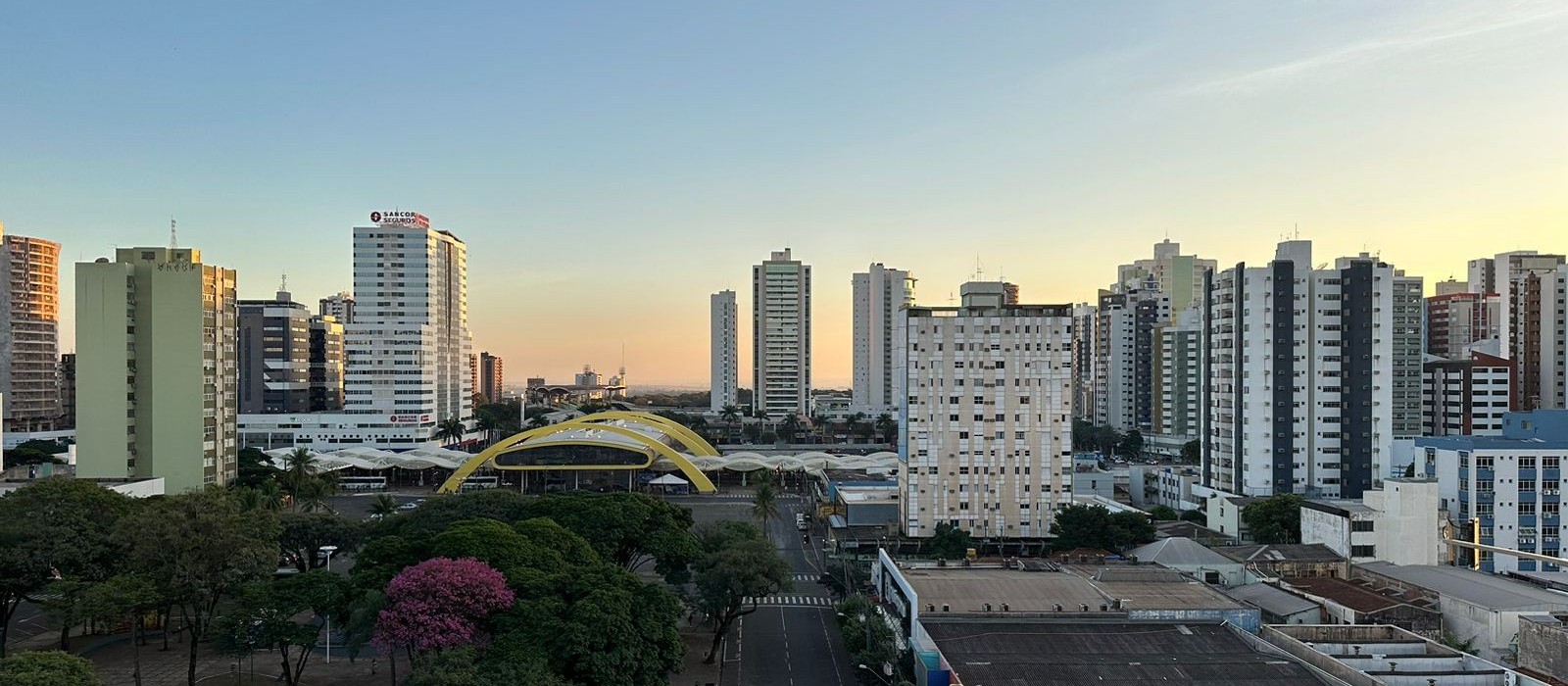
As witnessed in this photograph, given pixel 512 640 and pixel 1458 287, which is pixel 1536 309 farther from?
pixel 512 640

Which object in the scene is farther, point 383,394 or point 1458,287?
point 1458,287

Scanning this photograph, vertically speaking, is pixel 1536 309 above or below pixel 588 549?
above

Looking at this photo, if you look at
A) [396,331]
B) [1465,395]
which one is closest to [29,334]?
[396,331]

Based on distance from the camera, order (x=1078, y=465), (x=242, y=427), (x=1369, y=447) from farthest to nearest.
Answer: (x=242, y=427), (x=1078, y=465), (x=1369, y=447)

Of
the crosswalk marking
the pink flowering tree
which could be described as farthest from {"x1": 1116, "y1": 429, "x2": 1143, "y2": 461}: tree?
the pink flowering tree

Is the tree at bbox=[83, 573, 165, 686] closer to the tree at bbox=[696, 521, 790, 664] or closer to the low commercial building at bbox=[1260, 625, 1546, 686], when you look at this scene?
the tree at bbox=[696, 521, 790, 664]

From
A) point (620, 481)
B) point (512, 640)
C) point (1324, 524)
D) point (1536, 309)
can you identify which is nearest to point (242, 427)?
point (620, 481)

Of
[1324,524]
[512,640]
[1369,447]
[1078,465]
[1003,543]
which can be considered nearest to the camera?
[512,640]

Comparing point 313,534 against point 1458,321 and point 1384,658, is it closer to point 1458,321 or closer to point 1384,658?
point 1384,658
